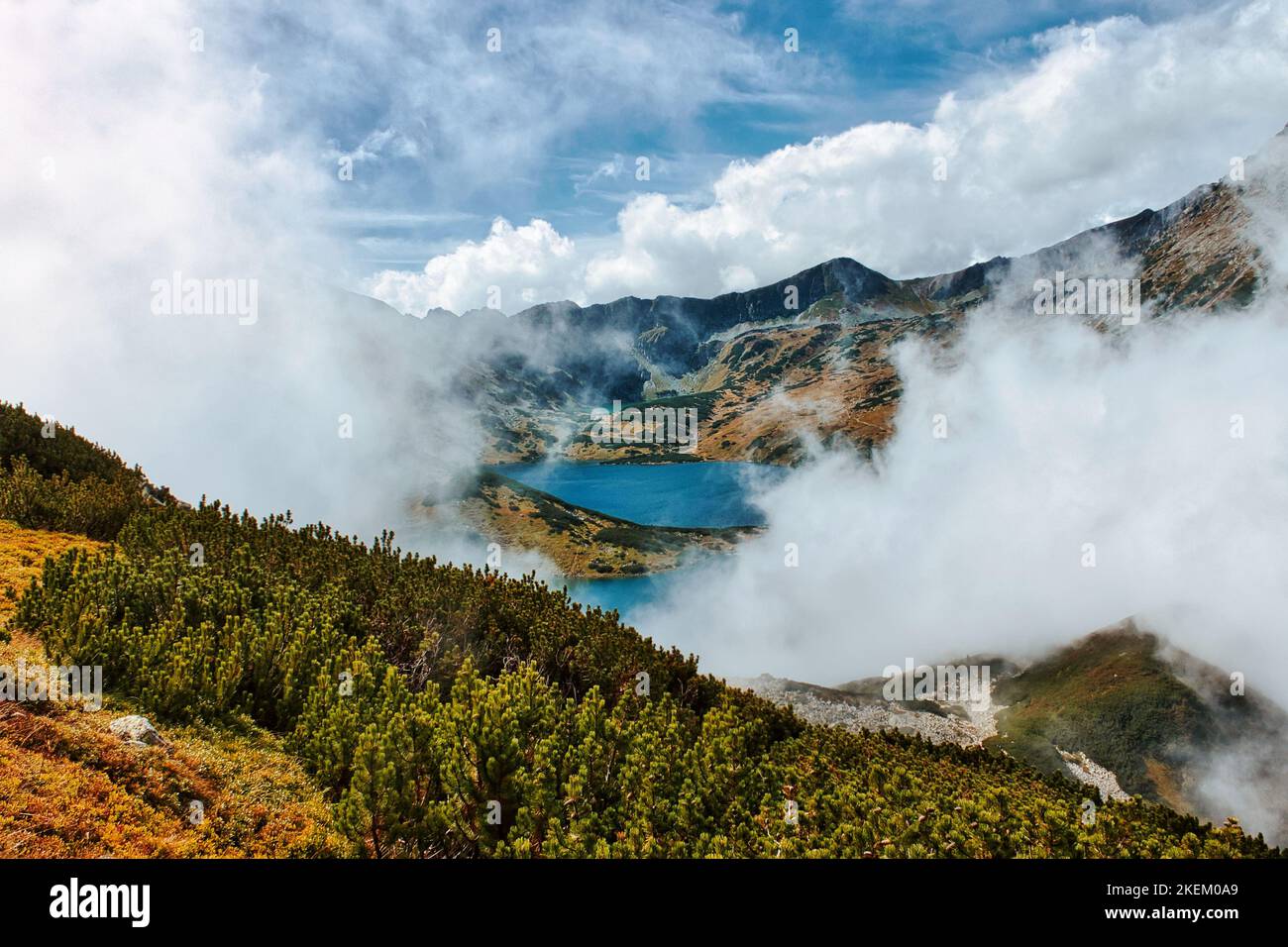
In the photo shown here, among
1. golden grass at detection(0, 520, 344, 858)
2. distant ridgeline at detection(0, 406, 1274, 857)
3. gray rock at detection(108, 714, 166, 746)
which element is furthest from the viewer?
distant ridgeline at detection(0, 406, 1274, 857)

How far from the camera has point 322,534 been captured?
27.0 m

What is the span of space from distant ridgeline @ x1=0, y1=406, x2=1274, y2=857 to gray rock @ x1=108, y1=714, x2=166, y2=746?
1.29m

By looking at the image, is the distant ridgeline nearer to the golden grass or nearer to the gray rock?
the golden grass

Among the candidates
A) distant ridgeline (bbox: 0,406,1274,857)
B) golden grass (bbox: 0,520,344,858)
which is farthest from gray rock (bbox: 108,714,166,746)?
distant ridgeline (bbox: 0,406,1274,857)

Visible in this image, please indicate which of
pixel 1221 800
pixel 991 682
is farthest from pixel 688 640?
pixel 1221 800

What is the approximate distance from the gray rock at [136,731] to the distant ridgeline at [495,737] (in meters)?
1.29

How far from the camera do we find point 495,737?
1105 cm

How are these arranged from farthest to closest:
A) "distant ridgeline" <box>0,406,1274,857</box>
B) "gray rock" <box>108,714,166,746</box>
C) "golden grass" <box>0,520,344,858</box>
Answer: "distant ridgeline" <box>0,406,1274,857</box>
"gray rock" <box>108,714,166,746</box>
"golden grass" <box>0,520,344,858</box>

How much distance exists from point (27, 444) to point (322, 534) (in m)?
13.7

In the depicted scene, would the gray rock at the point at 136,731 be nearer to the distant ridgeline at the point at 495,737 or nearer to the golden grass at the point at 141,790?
the golden grass at the point at 141,790

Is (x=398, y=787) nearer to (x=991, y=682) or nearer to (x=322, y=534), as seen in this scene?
(x=322, y=534)

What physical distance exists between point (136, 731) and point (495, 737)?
577cm

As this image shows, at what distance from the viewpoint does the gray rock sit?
10.1 metres

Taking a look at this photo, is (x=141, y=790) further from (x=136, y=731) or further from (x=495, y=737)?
(x=495, y=737)
